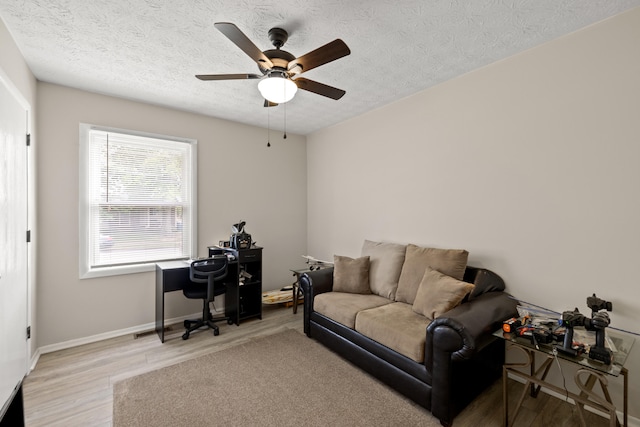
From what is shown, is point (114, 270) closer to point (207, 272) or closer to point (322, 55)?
point (207, 272)

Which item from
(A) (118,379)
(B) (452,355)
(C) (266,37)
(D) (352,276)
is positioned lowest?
(A) (118,379)

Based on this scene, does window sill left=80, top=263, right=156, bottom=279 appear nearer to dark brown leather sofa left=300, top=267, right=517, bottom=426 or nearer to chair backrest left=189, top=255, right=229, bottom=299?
chair backrest left=189, top=255, right=229, bottom=299

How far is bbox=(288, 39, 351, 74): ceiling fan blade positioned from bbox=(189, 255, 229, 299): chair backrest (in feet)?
7.38

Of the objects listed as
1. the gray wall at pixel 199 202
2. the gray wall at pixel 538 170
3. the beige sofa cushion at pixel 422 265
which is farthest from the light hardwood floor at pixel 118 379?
the beige sofa cushion at pixel 422 265

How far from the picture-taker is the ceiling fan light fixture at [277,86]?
203cm

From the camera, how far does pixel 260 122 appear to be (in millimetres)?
4145

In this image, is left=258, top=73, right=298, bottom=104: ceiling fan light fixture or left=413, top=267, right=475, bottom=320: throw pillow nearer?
left=258, top=73, right=298, bottom=104: ceiling fan light fixture

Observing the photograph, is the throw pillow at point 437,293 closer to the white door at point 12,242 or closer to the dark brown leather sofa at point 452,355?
the dark brown leather sofa at point 452,355

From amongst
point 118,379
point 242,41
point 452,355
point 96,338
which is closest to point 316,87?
point 242,41

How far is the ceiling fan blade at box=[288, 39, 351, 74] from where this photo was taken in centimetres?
174

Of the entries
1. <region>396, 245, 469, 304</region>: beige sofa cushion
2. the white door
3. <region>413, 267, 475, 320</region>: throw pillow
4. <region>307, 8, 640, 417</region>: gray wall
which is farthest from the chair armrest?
the white door

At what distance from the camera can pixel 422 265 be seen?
2797mm

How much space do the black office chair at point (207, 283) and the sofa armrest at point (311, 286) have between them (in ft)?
3.17

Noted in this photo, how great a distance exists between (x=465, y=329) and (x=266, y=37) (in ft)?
8.11
